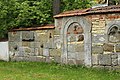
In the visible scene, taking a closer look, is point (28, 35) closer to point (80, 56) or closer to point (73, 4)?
point (80, 56)

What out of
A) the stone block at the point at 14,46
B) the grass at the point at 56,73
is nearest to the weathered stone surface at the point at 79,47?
the grass at the point at 56,73

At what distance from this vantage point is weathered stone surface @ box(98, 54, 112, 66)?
12031mm

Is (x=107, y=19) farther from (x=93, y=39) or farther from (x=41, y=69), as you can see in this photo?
(x=41, y=69)

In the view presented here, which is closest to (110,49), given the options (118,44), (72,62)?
(118,44)

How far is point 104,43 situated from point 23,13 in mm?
5555

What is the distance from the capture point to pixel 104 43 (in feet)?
40.0

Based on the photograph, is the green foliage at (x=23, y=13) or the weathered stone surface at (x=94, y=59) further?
the green foliage at (x=23, y=13)

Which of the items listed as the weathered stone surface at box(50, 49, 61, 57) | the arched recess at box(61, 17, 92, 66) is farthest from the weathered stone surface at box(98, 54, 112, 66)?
the weathered stone surface at box(50, 49, 61, 57)

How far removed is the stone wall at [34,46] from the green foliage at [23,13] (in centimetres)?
75

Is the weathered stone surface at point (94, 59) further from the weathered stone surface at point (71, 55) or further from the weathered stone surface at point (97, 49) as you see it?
the weathered stone surface at point (71, 55)

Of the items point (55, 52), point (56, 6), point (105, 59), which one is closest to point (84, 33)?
point (105, 59)

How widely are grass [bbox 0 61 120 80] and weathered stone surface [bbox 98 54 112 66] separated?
1.14 feet

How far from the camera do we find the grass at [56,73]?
1069 cm

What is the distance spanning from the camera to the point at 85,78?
10523mm
